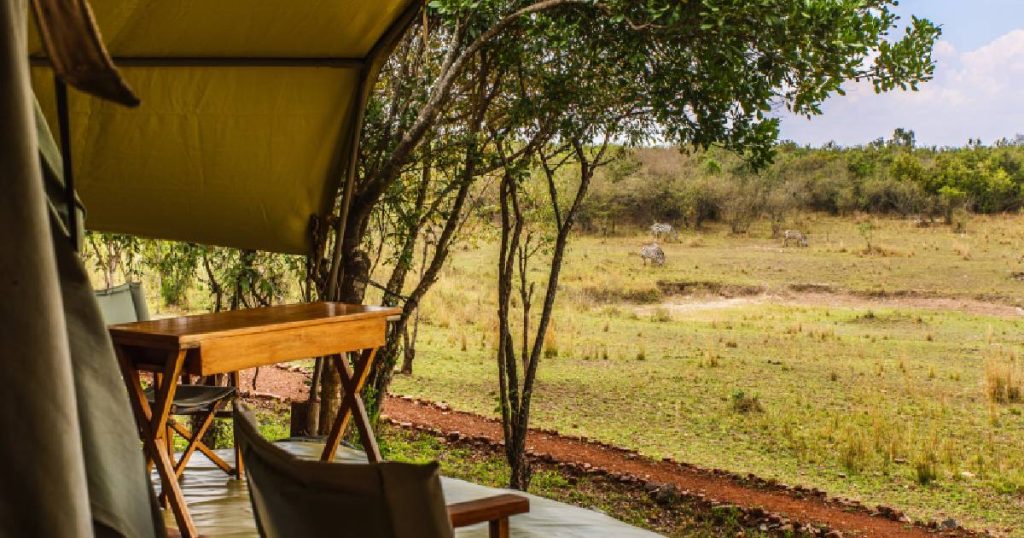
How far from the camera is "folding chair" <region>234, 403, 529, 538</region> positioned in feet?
4.39

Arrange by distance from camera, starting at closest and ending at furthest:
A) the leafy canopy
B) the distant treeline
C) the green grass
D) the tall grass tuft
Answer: the leafy canopy
the green grass
the tall grass tuft
the distant treeline

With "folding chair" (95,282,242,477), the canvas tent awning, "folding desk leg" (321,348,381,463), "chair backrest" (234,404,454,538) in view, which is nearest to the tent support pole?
"chair backrest" (234,404,454,538)

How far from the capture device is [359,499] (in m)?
1.35

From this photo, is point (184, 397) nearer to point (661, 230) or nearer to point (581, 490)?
point (581, 490)

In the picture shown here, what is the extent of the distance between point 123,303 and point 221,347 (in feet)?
5.06

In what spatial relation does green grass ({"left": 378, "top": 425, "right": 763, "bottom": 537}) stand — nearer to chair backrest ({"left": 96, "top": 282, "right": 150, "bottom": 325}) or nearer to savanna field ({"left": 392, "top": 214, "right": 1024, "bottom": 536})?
savanna field ({"left": 392, "top": 214, "right": 1024, "bottom": 536})

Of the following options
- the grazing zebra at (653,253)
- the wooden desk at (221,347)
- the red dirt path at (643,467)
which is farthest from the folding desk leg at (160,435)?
the grazing zebra at (653,253)

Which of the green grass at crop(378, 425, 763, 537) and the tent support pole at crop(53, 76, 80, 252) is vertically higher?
the tent support pole at crop(53, 76, 80, 252)

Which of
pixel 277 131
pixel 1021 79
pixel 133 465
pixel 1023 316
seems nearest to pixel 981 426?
pixel 1023 316

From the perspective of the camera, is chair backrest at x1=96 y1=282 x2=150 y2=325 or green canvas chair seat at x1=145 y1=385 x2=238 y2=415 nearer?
green canvas chair seat at x1=145 y1=385 x2=238 y2=415

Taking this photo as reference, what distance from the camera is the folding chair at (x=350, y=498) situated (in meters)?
1.34

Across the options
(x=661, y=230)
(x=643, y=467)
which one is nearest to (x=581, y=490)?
(x=643, y=467)

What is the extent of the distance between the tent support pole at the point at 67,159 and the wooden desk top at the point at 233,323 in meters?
1.28

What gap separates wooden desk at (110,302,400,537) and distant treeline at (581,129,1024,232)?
3.35 m
